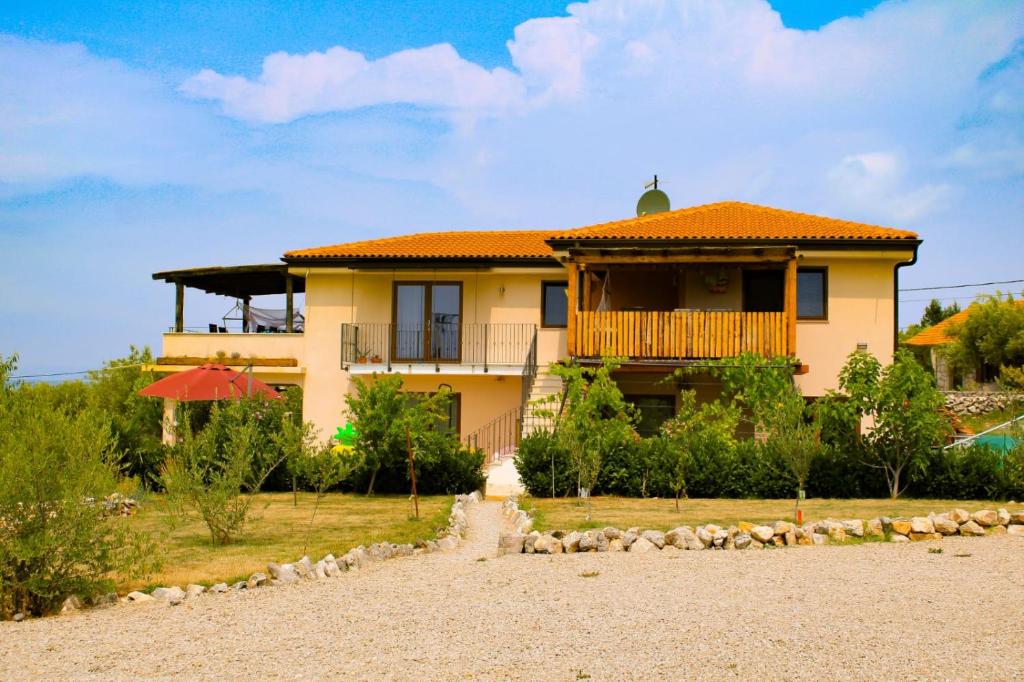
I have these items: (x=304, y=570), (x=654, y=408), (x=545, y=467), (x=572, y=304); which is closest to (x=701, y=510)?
(x=545, y=467)

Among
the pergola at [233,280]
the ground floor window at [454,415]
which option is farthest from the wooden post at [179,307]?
the ground floor window at [454,415]

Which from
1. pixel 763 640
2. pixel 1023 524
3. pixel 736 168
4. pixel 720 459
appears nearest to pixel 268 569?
pixel 763 640

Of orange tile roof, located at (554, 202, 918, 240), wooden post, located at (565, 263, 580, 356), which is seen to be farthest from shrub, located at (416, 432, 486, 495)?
orange tile roof, located at (554, 202, 918, 240)

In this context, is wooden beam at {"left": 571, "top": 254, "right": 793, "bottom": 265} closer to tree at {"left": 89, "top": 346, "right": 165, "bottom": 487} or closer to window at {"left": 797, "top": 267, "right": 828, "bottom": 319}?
window at {"left": 797, "top": 267, "right": 828, "bottom": 319}

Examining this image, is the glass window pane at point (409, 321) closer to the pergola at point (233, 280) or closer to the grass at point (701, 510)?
the pergola at point (233, 280)

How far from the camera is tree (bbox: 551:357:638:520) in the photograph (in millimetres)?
15133

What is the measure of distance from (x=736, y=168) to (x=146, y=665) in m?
21.1

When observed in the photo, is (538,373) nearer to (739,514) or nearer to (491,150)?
(491,150)

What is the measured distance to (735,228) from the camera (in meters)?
20.6

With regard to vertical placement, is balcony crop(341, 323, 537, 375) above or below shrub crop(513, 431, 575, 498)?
above

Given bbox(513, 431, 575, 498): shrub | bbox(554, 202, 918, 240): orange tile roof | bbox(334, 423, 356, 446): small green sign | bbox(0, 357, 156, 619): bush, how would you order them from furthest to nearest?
bbox(554, 202, 918, 240): orange tile roof < bbox(334, 423, 356, 446): small green sign < bbox(513, 431, 575, 498): shrub < bbox(0, 357, 156, 619): bush

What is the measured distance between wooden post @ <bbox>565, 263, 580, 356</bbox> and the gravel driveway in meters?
9.42

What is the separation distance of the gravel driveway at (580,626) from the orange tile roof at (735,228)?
10.5 meters

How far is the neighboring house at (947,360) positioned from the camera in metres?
35.2
